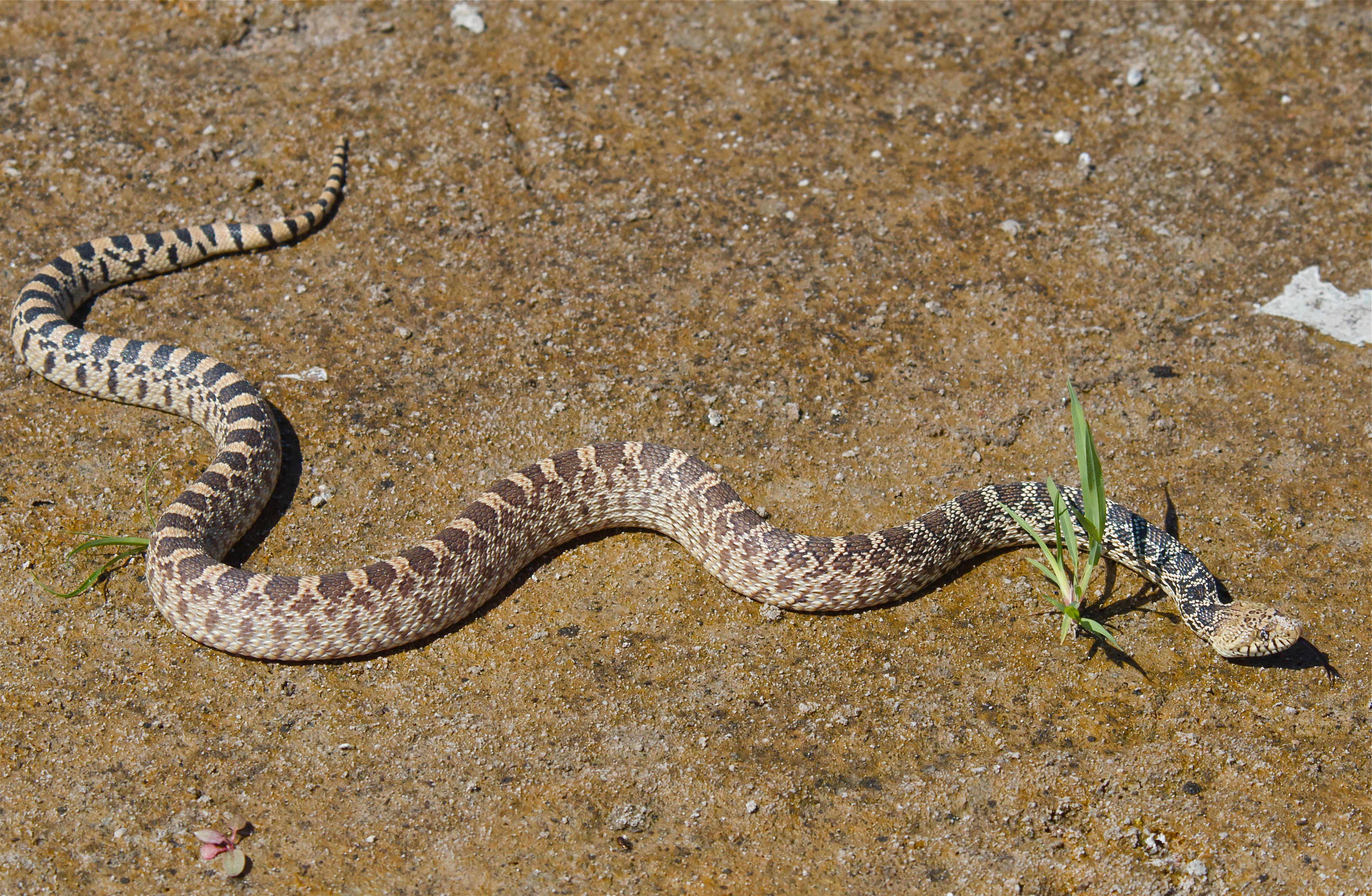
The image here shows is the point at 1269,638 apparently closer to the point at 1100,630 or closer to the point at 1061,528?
the point at 1100,630

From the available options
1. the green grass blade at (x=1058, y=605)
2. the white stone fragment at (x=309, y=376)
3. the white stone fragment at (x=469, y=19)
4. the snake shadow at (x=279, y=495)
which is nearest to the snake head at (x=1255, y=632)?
the green grass blade at (x=1058, y=605)

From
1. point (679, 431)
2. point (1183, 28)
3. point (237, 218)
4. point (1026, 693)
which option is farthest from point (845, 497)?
point (1183, 28)

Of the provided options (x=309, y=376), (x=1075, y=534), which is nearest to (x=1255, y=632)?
(x=1075, y=534)

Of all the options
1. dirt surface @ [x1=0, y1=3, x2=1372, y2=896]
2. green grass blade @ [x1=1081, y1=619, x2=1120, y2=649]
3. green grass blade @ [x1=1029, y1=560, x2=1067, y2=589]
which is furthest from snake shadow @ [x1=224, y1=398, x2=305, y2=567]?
green grass blade @ [x1=1081, y1=619, x2=1120, y2=649]

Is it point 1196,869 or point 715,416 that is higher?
point 715,416

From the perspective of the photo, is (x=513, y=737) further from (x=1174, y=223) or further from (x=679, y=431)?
(x=1174, y=223)
